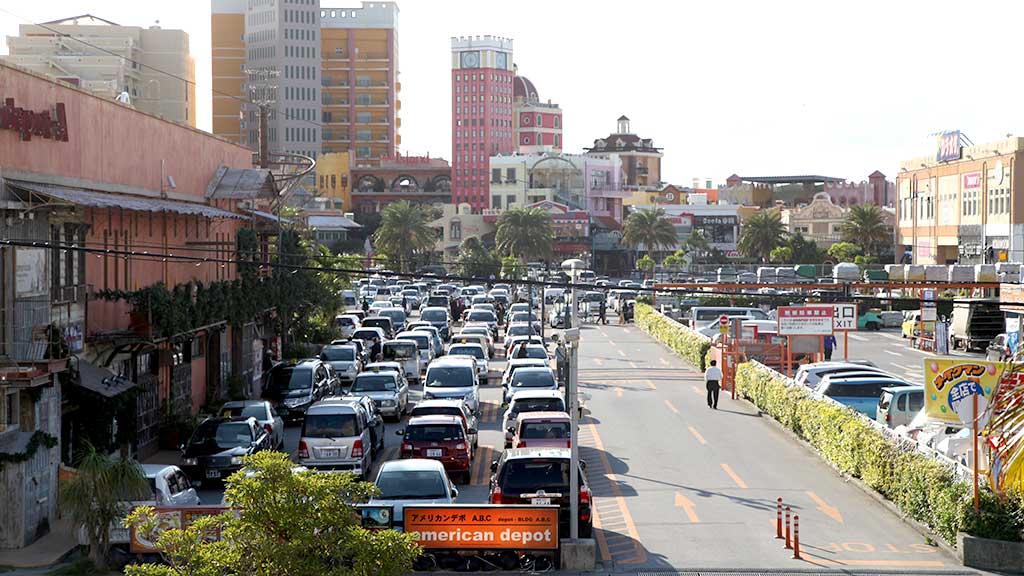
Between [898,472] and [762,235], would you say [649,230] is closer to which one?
[762,235]

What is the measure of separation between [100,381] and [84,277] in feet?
8.62

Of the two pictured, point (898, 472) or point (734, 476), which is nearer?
point (898, 472)

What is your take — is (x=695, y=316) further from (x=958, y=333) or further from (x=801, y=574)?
(x=801, y=574)

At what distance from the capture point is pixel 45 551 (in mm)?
20188

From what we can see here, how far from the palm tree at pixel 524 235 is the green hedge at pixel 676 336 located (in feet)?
105

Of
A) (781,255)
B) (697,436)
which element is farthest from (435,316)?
(781,255)

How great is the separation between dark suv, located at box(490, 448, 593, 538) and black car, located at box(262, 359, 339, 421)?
14.9 metres

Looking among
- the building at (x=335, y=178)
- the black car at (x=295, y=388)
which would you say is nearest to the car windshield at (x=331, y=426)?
the black car at (x=295, y=388)

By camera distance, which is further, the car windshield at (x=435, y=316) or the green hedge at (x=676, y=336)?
the car windshield at (x=435, y=316)

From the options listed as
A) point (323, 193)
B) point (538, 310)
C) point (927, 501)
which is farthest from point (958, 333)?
point (323, 193)

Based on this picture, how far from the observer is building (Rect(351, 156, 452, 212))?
519 ft

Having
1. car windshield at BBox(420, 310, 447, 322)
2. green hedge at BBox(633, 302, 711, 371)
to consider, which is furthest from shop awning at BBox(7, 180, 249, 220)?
car windshield at BBox(420, 310, 447, 322)

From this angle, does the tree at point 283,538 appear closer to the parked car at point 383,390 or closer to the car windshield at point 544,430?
the car windshield at point 544,430

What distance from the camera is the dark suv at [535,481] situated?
19.6 meters
